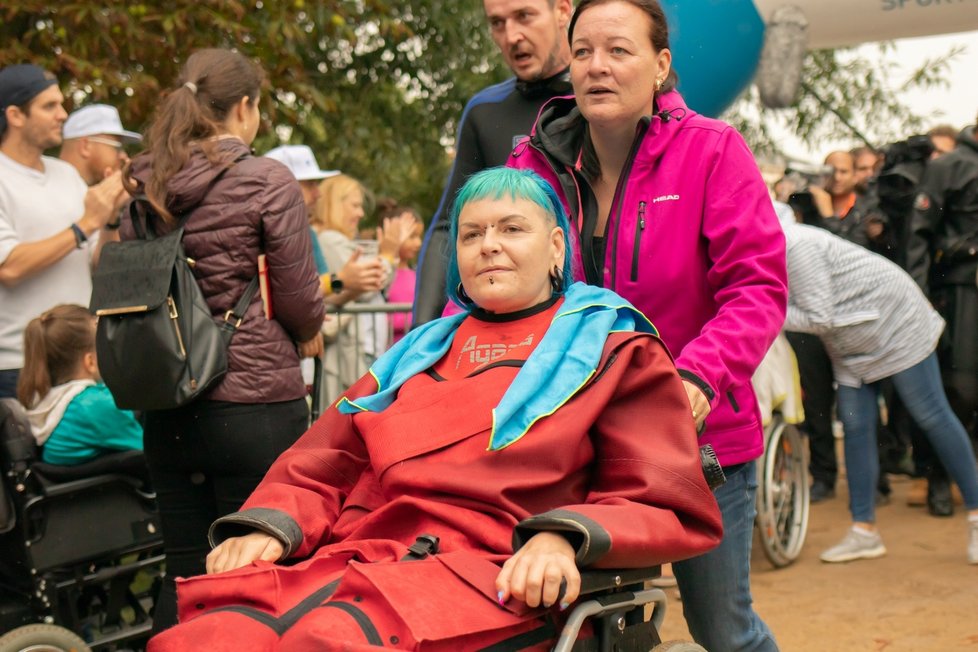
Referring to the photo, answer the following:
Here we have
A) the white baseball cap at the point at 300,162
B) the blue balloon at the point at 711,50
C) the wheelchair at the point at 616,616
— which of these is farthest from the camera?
the white baseball cap at the point at 300,162

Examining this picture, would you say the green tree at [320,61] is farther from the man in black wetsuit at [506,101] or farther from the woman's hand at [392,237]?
the man in black wetsuit at [506,101]

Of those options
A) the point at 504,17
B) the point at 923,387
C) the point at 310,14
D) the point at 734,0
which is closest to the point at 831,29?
the point at 734,0

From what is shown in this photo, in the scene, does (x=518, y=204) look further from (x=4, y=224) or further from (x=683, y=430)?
(x=4, y=224)

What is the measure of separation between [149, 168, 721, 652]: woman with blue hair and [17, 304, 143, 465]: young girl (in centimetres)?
200

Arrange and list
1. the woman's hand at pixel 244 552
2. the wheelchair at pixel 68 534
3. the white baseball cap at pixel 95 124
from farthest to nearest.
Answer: the white baseball cap at pixel 95 124, the wheelchair at pixel 68 534, the woman's hand at pixel 244 552

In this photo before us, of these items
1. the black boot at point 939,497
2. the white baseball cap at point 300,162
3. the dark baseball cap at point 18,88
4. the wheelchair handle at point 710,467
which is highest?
the dark baseball cap at point 18,88

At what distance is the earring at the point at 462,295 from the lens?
10.6 feet

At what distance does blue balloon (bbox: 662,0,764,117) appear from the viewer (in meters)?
5.74

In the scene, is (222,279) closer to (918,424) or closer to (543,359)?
(543,359)

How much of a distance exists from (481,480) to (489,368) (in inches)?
12.2

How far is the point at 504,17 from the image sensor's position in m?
4.11

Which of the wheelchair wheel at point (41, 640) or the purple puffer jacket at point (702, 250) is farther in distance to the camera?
the wheelchair wheel at point (41, 640)

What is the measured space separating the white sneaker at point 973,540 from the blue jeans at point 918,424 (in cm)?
8

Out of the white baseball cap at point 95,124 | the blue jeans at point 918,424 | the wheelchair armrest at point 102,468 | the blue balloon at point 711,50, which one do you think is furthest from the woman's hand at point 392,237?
the blue jeans at point 918,424
